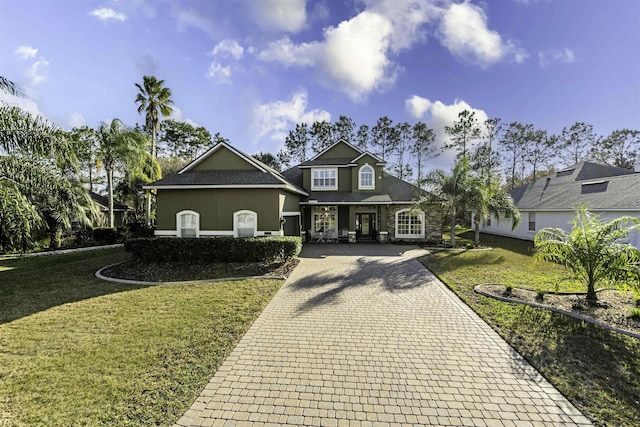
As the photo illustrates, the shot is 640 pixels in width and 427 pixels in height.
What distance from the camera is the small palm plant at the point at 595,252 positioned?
6.67 meters

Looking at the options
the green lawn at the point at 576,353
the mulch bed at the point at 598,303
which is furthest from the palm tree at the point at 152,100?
the mulch bed at the point at 598,303

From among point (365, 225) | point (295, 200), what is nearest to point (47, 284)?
point (295, 200)

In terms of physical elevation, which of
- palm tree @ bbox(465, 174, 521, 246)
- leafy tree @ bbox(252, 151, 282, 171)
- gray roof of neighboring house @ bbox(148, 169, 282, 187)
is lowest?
palm tree @ bbox(465, 174, 521, 246)

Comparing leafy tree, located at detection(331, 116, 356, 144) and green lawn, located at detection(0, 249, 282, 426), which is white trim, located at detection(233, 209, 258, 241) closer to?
green lawn, located at detection(0, 249, 282, 426)

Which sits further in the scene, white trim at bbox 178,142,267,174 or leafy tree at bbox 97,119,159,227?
leafy tree at bbox 97,119,159,227

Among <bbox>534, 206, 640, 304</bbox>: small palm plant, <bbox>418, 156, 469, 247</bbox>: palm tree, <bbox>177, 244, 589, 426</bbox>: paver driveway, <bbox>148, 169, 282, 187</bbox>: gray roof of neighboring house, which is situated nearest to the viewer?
<bbox>177, 244, 589, 426</bbox>: paver driveway

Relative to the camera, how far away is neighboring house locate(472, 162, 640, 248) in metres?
15.1

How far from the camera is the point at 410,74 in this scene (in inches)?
746

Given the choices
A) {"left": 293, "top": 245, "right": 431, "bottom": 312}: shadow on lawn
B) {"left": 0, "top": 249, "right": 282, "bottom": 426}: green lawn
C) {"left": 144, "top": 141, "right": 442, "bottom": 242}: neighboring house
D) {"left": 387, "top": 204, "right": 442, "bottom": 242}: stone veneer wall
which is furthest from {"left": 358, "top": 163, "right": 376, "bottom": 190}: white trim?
{"left": 0, "top": 249, "right": 282, "bottom": 426}: green lawn

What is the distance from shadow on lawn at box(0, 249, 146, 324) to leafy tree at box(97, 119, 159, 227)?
8494 mm

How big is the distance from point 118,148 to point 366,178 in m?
18.2

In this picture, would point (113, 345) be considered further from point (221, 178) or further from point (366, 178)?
point (366, 178)

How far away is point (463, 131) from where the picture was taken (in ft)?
118

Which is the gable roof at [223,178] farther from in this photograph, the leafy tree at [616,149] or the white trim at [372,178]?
the leafy tree at [616,149]
